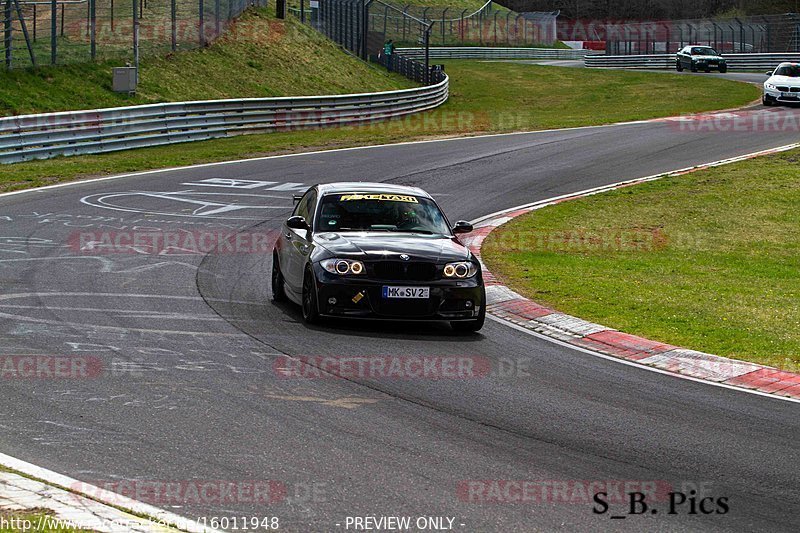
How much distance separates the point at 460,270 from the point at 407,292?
2.18 ft

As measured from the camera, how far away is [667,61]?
7600 centimetres

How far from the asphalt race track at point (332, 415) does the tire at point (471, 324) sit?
0.18 meters

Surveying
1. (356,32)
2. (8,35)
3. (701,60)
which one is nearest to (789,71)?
(356,32)

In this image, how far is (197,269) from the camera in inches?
581

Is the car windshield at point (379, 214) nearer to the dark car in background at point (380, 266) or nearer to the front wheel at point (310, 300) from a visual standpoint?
the dark car in background at point (380, 266)

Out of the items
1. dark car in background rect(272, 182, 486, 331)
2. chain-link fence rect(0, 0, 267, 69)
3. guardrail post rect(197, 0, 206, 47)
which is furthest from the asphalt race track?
guardrail post rect(197, 0, 206, 47)

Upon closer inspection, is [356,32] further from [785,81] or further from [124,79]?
[124,79]

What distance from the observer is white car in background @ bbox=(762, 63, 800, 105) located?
41781 mm

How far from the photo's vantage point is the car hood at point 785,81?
41.9 meters

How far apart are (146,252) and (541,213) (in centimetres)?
817

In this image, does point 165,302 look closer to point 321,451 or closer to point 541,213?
point 321,451

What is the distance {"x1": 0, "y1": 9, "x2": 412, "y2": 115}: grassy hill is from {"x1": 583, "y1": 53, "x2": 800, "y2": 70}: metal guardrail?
25.1 m

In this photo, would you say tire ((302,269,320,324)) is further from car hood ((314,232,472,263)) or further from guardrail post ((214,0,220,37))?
guardrail post ((214,0,220,37))

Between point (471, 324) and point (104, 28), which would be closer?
point (471, 324)
